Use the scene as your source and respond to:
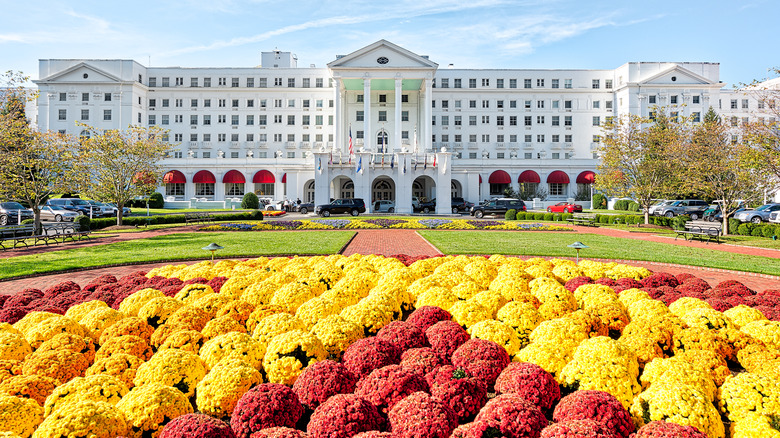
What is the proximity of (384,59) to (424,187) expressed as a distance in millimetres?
16859

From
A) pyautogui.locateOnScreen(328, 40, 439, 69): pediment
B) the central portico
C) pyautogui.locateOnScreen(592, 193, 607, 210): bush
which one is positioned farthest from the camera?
pyautogui.locateOnScreen(592, 193, 607, 210): bush

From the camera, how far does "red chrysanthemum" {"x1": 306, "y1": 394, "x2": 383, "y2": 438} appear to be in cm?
391

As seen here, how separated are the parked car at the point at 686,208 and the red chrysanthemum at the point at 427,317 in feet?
149

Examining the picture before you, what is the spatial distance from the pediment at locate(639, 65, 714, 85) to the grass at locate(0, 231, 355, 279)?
204 feet

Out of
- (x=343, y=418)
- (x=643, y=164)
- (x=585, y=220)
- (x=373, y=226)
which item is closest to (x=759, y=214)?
(x=643, y=164)

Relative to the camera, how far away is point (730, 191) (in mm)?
28328

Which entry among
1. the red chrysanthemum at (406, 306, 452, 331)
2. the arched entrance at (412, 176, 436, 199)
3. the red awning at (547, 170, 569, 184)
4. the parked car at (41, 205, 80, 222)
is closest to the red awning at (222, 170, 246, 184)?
the arched entrance at (412, 176, 436, 199)

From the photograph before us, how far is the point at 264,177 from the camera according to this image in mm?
A: 62406

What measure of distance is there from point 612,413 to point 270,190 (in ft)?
211

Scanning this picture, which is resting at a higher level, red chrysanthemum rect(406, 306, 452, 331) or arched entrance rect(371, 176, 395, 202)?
arched entrance rect(371, 176, 395, 202)

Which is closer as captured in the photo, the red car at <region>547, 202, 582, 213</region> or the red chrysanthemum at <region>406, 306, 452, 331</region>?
the red chrysanthemum at <region>406, 306, 452, 331</region>

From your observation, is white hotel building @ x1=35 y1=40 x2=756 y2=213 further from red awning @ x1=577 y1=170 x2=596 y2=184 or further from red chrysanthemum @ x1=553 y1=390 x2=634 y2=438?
red chrysanthemum @ x1=553 y1=390 x2=634 y2=438

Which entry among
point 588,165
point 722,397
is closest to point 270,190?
point 588,165

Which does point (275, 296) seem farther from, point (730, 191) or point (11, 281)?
point (730, 191)
